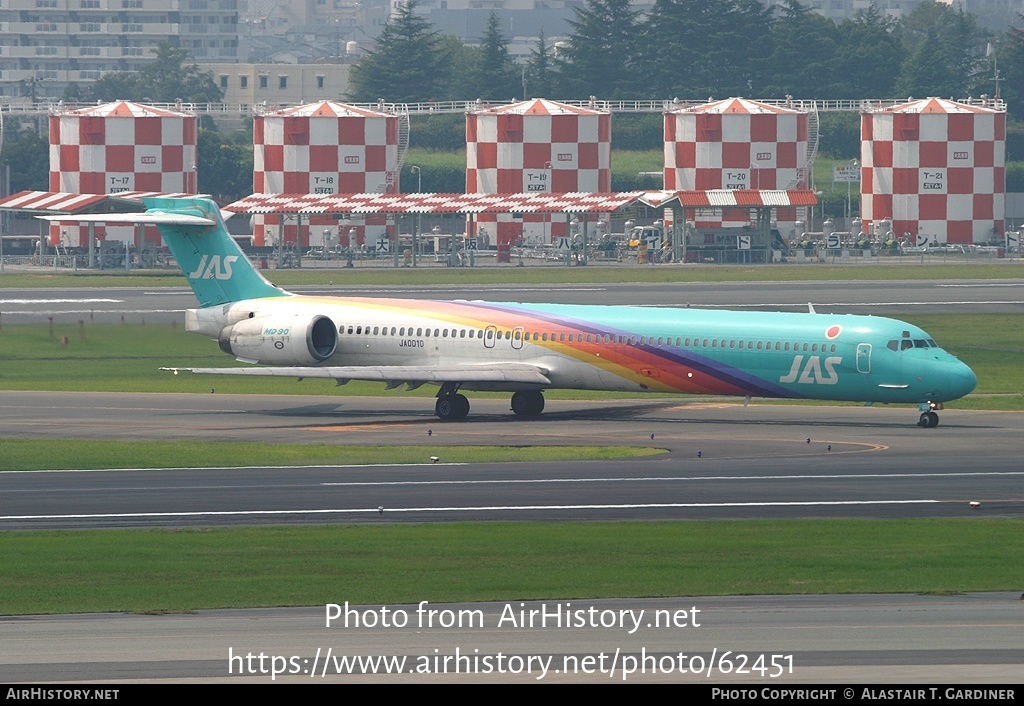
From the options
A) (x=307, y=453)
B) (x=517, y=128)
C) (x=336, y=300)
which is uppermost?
(x=517, y=128)

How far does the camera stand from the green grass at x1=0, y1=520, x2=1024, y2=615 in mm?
23266

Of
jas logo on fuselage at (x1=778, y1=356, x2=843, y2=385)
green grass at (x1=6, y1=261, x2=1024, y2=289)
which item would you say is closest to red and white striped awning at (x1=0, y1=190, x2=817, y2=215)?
green grass at (x1=6, y1=261, x2=1024, y2=289)

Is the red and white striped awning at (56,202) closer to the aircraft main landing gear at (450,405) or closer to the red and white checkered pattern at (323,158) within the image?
the red and white checkered pattern at (323,158)

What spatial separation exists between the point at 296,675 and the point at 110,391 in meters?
35.0

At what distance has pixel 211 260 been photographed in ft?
160

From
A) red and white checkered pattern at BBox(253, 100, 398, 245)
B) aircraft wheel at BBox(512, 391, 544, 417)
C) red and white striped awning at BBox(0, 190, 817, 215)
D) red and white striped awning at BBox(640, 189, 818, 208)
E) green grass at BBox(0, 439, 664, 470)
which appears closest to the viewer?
green grass at BBox(0, 439, 664, 470)

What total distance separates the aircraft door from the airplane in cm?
3

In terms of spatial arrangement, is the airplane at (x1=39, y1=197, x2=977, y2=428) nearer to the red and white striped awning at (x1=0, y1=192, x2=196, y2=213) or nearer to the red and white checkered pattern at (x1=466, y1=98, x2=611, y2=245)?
the red and white striped awning at (x1=0, y1=192, x2=196, y2=213)

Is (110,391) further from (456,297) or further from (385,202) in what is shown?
(385,202)

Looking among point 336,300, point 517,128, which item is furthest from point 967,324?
point 517,128

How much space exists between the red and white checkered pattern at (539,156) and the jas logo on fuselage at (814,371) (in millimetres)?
77174

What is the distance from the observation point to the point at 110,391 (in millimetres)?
51406

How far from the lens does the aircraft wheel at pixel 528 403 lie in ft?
151

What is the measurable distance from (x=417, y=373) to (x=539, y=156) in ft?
254
